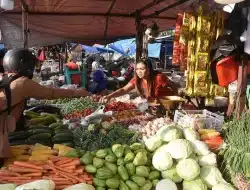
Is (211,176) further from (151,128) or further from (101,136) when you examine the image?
(101,136)

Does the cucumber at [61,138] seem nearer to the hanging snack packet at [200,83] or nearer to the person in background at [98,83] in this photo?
the hanging snack packet at [200,83]

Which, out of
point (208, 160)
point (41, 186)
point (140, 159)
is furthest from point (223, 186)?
point (41, 186)

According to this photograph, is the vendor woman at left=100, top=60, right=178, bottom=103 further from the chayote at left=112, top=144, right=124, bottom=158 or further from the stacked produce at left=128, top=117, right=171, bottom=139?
the chayote at left=112, top=144, right=124, bottom=158

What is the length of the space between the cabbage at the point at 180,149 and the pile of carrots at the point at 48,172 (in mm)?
916

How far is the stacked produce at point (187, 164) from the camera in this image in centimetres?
330

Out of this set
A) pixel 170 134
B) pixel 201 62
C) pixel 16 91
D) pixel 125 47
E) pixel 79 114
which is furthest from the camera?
pixel 125 47

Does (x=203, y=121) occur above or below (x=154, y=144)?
above

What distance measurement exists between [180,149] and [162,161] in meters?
0.23

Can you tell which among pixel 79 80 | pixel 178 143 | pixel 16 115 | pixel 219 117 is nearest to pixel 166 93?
pixel 219 117

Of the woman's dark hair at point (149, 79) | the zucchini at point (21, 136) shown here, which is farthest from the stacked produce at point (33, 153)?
the woman's dark hair at point (149, 79)

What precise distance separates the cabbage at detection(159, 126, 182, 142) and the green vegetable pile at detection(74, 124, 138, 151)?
632 millimetres

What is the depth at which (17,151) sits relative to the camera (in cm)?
376

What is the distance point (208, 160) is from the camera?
11.5 ft

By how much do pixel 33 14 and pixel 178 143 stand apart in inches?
205
